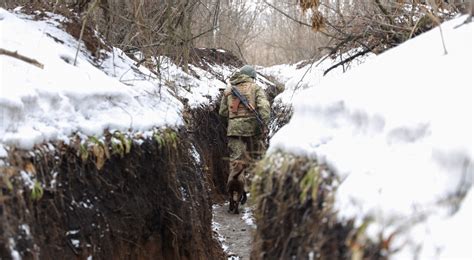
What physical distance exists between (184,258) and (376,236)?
3207mm

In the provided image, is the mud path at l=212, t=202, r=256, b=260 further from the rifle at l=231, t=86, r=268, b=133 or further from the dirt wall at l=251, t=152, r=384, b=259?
the dirt wall at l=251, t=152, r=384, b=259

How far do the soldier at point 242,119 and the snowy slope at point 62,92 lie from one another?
6.49ft

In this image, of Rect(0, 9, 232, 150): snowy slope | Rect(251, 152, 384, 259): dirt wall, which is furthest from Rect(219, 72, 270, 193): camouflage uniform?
Rect(251, 152, 384, 259): dirt wall

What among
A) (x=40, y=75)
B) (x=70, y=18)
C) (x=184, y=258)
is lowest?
(x=184, y=258)

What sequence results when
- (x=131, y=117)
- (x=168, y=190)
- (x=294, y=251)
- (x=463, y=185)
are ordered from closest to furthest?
(x=463, y=185), (x=294, y=251), (x=131, y=117), (x=168, y=190)

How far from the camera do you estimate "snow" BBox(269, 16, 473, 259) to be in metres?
2.01

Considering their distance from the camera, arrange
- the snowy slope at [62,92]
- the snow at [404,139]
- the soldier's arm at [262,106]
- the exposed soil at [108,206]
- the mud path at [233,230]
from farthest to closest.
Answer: the soldier's arm at [262,106] → the mud path at [233,230] → the snowy slope at [62,92] → the exposed soil at [108,206] → the snow at [404,139]

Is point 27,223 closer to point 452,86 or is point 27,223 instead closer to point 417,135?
point 417,135

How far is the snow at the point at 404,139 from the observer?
79.2 inches

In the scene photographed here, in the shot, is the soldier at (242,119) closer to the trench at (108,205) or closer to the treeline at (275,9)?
the treeline at (275,9)

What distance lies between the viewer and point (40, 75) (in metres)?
4.14

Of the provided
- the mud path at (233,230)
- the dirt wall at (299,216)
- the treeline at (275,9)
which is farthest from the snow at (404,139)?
the mud path at (233,230)

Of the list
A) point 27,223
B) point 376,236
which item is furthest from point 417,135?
point 27,223

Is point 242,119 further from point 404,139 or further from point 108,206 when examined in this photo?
point 404,139
